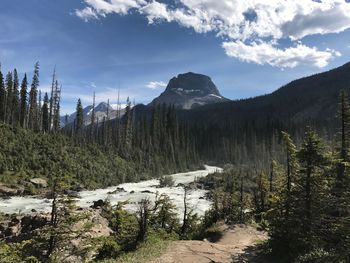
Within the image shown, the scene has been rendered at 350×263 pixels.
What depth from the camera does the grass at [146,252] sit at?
1945 centimetres

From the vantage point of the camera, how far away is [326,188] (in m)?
21.8

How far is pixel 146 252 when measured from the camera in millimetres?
20969

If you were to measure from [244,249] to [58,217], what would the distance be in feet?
43.3

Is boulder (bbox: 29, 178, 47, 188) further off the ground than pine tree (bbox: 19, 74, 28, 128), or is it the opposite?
pine tree (bbox: 19, 74, 28, 128)

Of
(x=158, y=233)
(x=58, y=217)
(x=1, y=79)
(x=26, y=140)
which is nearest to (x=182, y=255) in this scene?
(x=158, y=233)

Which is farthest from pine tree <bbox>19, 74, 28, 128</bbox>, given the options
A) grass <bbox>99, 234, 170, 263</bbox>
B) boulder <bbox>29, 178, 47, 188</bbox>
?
grass <bbox>99, 234, 170, 263</bbox>

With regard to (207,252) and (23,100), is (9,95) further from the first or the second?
(207,252)

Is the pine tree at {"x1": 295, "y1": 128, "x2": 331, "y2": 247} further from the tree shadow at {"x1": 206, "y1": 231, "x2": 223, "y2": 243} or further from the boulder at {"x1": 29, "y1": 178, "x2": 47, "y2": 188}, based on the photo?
the boulder at {"x1": 29, "y1": 178, "x2": 47, "y2": 188}

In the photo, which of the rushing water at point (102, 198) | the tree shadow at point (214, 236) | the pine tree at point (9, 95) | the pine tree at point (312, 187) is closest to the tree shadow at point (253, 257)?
the pine tree at point (312, 187)

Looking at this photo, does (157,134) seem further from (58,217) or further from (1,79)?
(58,217)

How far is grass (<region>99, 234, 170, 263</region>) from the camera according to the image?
63.8 ft

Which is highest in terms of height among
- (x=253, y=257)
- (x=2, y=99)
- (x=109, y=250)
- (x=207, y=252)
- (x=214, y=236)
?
(x=2, y=99)

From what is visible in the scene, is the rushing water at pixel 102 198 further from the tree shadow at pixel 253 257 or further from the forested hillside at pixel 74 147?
the tree shadow at pixel 253 257

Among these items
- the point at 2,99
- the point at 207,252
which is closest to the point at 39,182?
the point at 2,99
